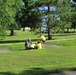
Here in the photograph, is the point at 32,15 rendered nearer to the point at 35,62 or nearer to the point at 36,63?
the point at 35,62

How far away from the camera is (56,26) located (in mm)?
47188

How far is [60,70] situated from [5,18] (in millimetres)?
27826

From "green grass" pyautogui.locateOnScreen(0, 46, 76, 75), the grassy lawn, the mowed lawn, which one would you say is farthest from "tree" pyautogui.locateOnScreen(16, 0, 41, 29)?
"green grass" pyautogui.locateOnScreen(0, 46, 76, 75)

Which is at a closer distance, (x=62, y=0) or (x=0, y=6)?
(x=0, y=6)

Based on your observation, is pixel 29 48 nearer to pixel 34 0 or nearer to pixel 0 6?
pixel 0 6

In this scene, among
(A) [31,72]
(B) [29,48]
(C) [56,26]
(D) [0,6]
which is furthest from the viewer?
(C) [56,26]

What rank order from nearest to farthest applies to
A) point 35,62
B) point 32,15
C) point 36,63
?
point 36,63 < point 35,62 < point 32,15

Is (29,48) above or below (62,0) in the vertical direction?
below

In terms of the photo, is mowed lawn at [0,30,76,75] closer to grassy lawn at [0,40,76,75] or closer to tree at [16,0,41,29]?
grassy lawn at [0,40,76,75]

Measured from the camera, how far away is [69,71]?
418 inches

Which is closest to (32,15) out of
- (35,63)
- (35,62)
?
(35,62)

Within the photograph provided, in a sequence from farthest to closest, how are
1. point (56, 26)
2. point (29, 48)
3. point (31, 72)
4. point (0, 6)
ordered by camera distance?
point (56, 26), point (0, 6), point (29, 48), point (31, 72)

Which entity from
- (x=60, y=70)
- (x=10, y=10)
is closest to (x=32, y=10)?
(x=10, y=10)

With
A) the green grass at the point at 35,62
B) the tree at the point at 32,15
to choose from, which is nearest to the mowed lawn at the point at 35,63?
the green grass at the point at 35,62
